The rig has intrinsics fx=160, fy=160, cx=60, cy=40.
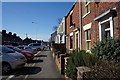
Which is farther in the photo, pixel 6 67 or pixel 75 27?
pixel 75 27

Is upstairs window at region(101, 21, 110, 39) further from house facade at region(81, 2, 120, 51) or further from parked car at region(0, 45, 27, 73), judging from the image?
parked car at region(0, 45, 27, 73)

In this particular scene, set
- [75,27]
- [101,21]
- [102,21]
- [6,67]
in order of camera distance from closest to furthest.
A: [102,21], [101,21], [6,67], [75,27]

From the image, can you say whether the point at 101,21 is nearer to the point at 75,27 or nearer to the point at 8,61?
the point at 8,61

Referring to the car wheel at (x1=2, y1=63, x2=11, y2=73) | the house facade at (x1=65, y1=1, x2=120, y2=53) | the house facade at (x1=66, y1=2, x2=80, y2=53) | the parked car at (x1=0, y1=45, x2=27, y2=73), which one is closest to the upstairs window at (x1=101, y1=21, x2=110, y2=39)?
the house facade at (x1=65, y1=1, x2=120, y2=53)

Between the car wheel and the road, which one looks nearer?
the road

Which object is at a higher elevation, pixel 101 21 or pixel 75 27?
pixel 75 27

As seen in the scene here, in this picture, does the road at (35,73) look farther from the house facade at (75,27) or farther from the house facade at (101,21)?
the house facade at (75,27)

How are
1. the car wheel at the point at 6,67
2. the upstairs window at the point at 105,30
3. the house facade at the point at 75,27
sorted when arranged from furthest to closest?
1. the house facade at the point at 75,27
2. the car wheel at the point at 6,67
3. the upstairs window at the point at 105,30

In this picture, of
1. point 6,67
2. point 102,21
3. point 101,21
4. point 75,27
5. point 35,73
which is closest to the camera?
point 102,21

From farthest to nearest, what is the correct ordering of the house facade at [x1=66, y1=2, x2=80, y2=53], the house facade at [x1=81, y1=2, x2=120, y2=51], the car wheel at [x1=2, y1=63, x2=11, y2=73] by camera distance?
the house facade at [x1=66, y1=2, x2=80, y2=53], the car wheel at [x1=2, y1=63, x2=11, y2=73], the house facade at [x1=81, y1=2, x2=120, y2=51]

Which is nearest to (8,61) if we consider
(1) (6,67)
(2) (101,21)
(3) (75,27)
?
(1) (6,67)

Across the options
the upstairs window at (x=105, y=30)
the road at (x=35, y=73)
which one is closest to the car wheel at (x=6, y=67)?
the road at (x=35, y=73)

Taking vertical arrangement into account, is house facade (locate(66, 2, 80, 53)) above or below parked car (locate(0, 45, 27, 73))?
above

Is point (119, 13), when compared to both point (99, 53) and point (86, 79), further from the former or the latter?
Result: point (86, 79)
